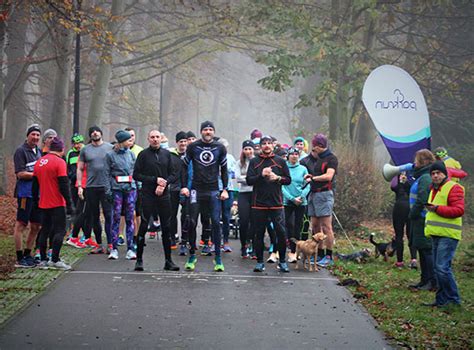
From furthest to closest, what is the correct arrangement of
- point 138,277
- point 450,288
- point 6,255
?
1. point 6,255
2. point 138,277
3. point 450,288

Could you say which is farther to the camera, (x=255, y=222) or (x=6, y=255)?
(x=6, y=255)

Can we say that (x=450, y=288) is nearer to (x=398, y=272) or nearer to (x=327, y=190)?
(x=398, y=272)

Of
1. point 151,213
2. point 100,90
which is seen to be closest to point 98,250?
point 151,213

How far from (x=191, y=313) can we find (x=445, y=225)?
3.22m

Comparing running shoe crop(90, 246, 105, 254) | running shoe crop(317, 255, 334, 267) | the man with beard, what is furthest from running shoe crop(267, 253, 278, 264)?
running shoe crop(90, 246, 105, 254)

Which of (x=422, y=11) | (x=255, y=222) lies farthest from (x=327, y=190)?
(x=422, y=11)

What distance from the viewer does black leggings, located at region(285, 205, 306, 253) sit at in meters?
13.4

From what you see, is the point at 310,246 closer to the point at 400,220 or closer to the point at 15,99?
the point at 400,220

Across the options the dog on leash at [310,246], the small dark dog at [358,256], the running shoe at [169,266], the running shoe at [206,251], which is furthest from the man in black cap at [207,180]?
the small dark dog at [358,256]

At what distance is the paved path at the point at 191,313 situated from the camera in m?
7.63

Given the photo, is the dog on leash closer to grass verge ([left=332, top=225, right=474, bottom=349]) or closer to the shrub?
grass verge ([left=332, top=225, right=474, bottom=349])

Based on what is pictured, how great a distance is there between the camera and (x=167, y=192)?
11.7 meters

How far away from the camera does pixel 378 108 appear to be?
13430 millimetres

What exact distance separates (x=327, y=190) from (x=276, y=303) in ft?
12.2
